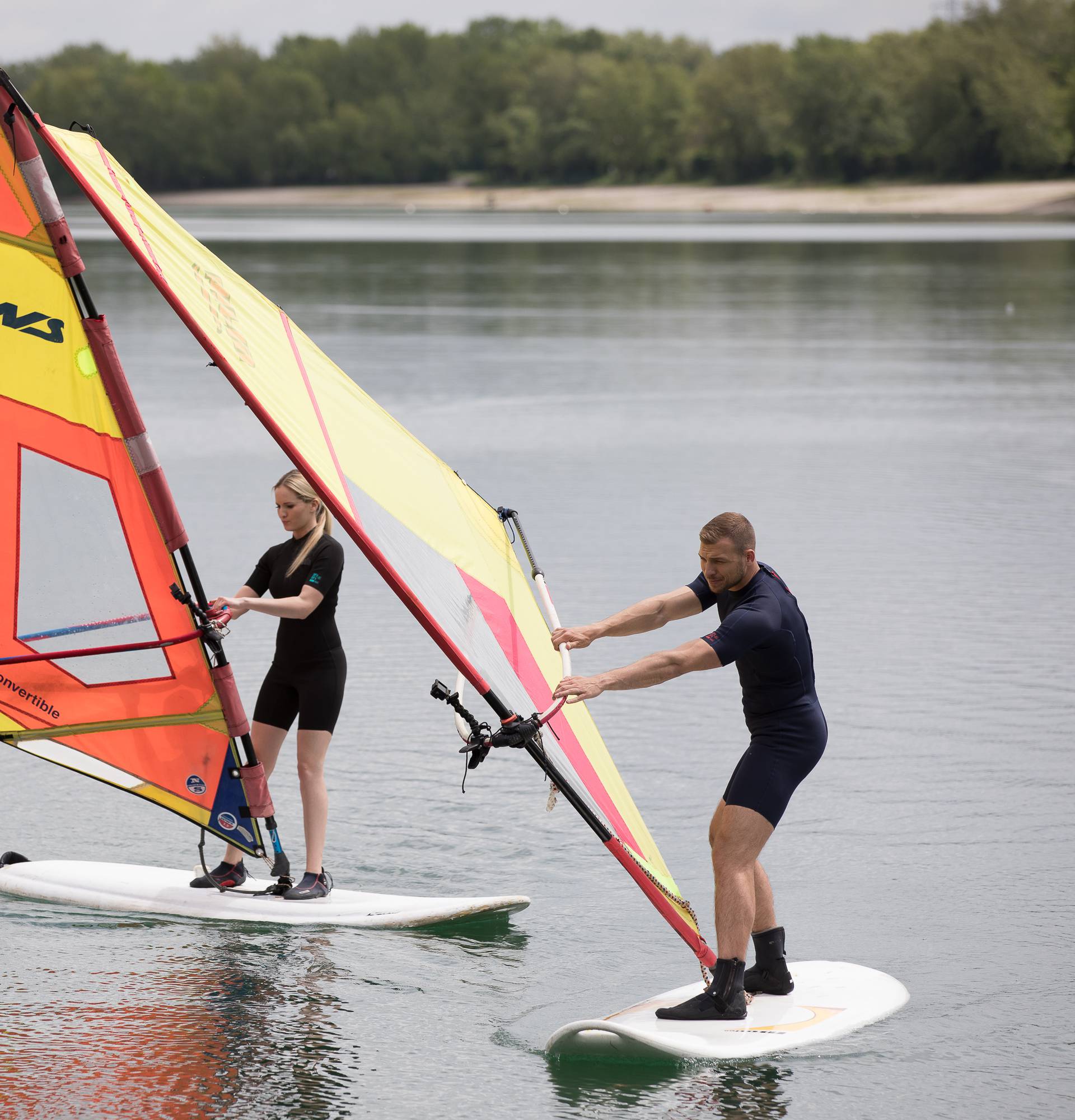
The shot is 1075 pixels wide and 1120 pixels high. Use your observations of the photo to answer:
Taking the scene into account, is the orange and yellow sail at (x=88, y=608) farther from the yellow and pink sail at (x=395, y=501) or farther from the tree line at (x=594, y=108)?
the tree line at (x=594, y=108)

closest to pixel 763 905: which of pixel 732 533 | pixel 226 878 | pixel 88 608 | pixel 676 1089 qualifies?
pixel 676 1089

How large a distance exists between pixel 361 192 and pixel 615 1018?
150219 millimetres

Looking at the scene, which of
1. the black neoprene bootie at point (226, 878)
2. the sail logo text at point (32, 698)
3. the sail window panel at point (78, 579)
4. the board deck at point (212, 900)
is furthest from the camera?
the black neoprene bootie at point (226, 878)

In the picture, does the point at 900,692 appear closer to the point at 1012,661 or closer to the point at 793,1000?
the point at 1012,661

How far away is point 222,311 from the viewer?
5.04m

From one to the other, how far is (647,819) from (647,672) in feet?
8.57

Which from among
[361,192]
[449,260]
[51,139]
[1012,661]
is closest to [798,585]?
[1012,661]

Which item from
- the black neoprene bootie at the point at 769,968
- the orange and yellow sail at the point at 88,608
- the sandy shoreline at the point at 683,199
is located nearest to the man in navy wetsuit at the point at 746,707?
the black neoprene bootie at the point at 769,968

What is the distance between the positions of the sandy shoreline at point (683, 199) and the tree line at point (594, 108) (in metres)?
3.56

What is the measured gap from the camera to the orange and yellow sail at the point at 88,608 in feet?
17.3

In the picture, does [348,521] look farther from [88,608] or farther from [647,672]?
[88,608]

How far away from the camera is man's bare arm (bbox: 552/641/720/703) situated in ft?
14.7

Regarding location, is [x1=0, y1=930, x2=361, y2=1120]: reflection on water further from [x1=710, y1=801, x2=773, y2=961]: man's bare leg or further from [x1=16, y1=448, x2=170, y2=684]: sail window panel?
[x1=710, y1=801, x2=773, y2=961]: man's bare leg

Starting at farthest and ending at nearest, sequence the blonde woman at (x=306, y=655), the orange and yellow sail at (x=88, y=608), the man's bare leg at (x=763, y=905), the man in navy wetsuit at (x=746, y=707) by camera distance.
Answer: the blonde woman at (x=306, y=655) → the orange and yellow sail at (x=88, y=608) → the man's bare leg at (x=763, y=905) → the man in navy wetsuit at (x=746, y=707)
